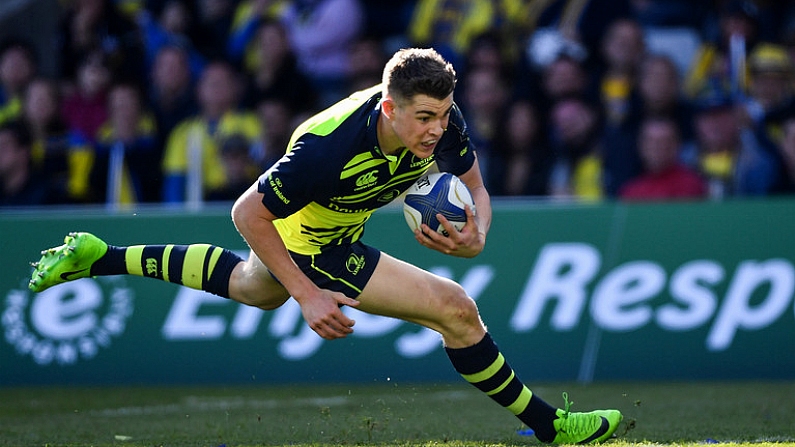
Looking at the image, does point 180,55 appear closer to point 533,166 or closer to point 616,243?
point 533,166

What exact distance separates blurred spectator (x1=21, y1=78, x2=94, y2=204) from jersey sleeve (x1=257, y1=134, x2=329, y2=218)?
6.10 m

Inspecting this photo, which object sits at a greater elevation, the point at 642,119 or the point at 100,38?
the point at 100,38

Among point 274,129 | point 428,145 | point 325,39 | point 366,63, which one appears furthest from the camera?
point 325,39

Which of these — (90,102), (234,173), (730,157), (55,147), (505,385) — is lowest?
(730,157)

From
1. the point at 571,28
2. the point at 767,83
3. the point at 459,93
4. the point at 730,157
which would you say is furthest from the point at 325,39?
the point at 767,83

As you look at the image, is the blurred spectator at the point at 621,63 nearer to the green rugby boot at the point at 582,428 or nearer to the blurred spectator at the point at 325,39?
the blurred spectator at the point at 325,39

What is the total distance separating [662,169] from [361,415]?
163 inches

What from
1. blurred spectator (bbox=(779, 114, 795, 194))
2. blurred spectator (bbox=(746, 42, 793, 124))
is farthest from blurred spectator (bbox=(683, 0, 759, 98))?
blurred spectator (bbox=(779, 114, 795, 194))

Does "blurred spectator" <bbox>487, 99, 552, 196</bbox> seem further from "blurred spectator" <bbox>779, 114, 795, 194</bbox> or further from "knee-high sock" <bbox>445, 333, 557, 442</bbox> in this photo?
"knee-high sock" <bbox>445, 333, 557, 442</bbox>

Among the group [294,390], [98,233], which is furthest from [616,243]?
[98,233]

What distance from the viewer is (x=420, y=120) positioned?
534cm

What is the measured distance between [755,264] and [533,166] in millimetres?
2126

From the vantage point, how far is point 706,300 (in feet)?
31.2

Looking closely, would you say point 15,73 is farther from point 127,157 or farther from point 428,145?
point 428,145
